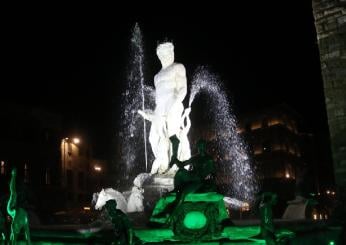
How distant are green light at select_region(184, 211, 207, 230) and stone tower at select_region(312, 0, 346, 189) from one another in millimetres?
3901

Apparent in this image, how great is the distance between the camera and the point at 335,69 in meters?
10.7

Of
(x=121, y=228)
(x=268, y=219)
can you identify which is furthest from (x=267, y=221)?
(x=121, y=228)

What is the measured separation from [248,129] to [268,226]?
1920 inches

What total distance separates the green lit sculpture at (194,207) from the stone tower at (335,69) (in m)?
3.49

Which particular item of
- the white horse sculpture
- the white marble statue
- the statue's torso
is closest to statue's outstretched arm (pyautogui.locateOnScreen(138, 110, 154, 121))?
the white marble statue

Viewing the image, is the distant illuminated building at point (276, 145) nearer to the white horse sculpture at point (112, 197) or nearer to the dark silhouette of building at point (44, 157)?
the dark silhouette of building at point (44, 157)

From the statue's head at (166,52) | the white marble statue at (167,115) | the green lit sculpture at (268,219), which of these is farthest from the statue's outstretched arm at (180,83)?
the green lit sculpture at (268,219)

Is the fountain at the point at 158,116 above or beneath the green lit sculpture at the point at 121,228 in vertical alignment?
above

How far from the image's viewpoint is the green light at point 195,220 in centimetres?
827

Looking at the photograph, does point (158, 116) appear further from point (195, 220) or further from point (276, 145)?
point (276, 145)

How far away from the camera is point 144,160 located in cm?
1922

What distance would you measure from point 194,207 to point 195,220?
0.78ft

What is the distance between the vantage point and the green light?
8.27m

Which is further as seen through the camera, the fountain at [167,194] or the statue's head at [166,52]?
the statue's head at [166,52]
